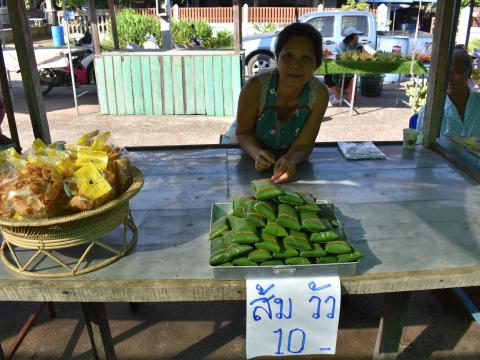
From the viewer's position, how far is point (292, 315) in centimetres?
122

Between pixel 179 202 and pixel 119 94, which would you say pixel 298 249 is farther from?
pixel 119 94

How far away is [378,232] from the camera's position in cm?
147

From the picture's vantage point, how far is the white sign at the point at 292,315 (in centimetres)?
117

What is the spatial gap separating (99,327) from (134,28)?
1398 centimetres

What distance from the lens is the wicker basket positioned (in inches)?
43.6

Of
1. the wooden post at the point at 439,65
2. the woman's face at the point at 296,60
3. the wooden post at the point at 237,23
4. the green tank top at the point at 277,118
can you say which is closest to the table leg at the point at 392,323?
the green tank top at the point at 277,118

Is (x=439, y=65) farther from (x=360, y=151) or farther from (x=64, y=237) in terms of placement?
(x=64, y=237)

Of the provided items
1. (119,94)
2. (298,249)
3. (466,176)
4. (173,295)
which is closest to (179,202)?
(173,295)

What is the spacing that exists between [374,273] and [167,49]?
7306 millimetres

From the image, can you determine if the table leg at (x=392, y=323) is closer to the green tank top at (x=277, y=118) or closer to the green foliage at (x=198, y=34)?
the green tank top at (x=277, y=118)

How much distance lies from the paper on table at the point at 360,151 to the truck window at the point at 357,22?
8.20 metres

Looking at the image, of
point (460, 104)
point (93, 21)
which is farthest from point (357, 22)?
point (460, 104)

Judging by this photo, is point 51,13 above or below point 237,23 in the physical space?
above

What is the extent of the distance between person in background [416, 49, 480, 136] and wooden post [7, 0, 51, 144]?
2.40 m
